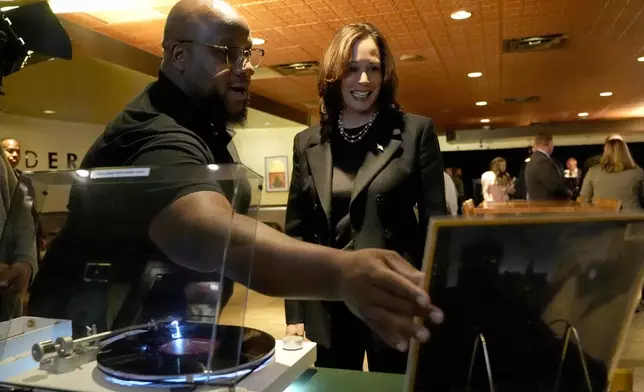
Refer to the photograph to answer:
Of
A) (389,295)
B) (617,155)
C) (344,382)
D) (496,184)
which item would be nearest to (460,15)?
(617,155)

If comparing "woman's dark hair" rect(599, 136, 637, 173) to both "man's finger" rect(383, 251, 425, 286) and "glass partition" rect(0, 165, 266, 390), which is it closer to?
"glass partition" rect(0, 165, 266, 390)

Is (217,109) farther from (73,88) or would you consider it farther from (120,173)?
(73,88)

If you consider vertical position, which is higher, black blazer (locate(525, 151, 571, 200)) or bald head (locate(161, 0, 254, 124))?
bald head (locate(161, 0, 254, 124))

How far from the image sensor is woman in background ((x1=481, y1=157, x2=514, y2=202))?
292 inches

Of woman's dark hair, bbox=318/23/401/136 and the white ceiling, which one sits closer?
woman's dark hair, bbox=318/23/401/136

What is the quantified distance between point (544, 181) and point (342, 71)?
13.6 ft

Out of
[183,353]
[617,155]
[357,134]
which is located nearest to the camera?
[183,353]

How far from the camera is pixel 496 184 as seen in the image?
7.60 m

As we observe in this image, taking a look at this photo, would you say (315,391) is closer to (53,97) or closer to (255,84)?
(255,84)

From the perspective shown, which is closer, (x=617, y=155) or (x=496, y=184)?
(x=617, y=155)

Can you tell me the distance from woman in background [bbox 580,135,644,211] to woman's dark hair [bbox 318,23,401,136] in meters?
3.50

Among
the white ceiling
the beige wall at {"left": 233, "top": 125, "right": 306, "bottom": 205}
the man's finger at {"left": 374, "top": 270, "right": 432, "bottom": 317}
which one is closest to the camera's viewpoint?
the man's finger at {"left": 374, "top": 270, "right": 432, "bottom": 317}

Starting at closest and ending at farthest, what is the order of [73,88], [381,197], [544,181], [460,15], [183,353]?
1. [183,353]
2. [381,197]
3. [460,15]
4. [544,181]
5. [73,88]

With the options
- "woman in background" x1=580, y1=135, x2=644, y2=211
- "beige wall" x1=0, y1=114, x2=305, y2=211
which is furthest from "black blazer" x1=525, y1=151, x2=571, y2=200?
"beige wall" x1=0, y1=114, x2=305, y2=211
